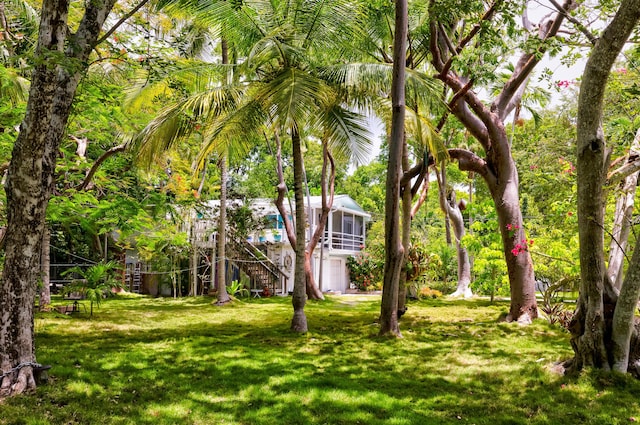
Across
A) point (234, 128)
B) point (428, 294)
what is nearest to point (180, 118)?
point (234, 128)

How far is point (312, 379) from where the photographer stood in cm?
561

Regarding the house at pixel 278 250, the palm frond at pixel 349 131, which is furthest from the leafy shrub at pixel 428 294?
the palm frond at pixel 349 131

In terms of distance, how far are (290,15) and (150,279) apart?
1493 cm

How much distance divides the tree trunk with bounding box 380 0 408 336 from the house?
8.67 m

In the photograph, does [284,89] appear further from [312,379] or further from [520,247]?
[520,247]

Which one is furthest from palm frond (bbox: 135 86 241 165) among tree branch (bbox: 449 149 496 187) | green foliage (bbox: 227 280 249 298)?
green foliage (bbox: 227 280 249 298)

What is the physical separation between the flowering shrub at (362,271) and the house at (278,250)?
0.95 feet

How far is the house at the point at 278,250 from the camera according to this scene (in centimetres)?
1883

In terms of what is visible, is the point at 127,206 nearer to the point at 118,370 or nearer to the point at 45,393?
the point at 118,370

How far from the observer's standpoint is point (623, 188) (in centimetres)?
679

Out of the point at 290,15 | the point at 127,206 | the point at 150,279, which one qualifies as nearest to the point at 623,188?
the point at 290,15

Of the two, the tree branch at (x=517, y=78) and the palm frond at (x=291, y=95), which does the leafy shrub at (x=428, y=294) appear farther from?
the palm frond at (x=291, y=95)

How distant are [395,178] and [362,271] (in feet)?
52.9

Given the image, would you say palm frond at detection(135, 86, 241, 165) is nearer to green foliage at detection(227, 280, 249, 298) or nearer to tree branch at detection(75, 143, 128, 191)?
tree branch at detection(75, 143, 128, 191)
